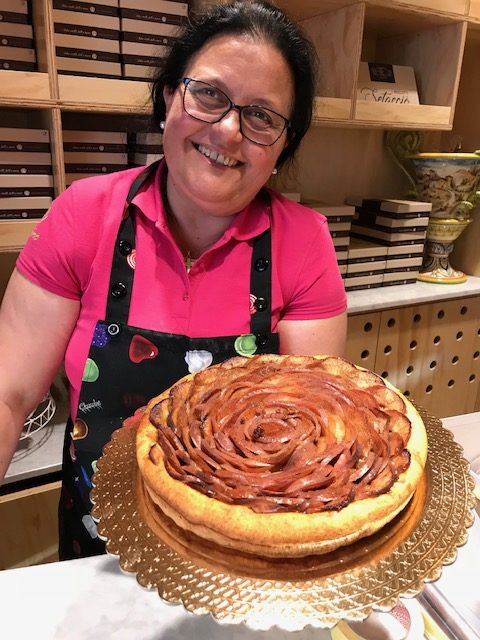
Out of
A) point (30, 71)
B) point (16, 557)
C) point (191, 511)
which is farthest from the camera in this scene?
point (16, 557)

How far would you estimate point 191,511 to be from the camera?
549 mm

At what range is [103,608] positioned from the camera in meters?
0.70

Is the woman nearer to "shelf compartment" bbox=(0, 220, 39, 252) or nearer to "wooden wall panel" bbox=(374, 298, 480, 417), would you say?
"shelf compartment" bbox=(0, 220, 39, 252)

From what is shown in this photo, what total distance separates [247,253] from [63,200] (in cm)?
39

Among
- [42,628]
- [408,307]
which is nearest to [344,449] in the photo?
[42,628]

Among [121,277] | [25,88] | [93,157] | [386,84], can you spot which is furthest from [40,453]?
[386,84]

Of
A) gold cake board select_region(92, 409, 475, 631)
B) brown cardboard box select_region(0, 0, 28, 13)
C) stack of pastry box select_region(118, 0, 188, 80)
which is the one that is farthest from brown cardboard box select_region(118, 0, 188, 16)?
gold cake board select_region(92, 409, 475, 631)

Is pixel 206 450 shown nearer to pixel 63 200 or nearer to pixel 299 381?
pixel 299 381

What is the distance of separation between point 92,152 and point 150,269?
699 mm

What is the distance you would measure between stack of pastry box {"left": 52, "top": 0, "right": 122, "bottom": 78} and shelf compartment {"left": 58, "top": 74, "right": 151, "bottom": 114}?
0.06m

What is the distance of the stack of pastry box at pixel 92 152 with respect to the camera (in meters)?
1.60

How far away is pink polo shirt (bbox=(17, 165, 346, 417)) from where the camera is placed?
3.53 feet

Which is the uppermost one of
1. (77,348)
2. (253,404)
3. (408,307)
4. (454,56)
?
(454,56)

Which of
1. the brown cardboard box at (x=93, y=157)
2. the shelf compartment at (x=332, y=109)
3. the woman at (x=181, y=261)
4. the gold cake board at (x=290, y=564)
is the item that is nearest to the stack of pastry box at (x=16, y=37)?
the brown cardboard box at (x=93, y=157)
